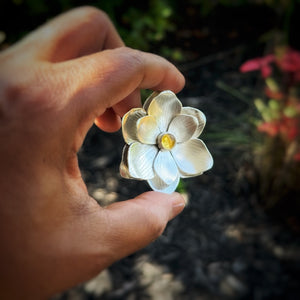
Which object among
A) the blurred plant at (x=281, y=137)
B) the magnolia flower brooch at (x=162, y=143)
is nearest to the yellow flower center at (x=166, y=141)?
the magnolia flower brooch at (x=162, y=143)

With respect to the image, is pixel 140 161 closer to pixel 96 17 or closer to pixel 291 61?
pixel 96 17

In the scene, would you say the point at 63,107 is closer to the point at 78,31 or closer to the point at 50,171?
the point at 50,171

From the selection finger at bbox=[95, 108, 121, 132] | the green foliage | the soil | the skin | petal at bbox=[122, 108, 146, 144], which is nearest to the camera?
the skin

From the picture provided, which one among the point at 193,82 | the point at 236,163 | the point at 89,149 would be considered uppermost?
the point at 89,149

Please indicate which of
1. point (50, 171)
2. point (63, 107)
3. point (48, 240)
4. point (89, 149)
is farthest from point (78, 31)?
point (89, 149)

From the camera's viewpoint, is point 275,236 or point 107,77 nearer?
point 107,77

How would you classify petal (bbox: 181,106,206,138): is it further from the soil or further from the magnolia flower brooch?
the soil

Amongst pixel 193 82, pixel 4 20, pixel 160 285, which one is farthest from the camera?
pixel 193 82

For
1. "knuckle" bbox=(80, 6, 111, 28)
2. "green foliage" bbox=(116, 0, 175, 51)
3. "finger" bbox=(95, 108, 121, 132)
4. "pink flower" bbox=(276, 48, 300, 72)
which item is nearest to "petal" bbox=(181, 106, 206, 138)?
→ "finger" bbox=(95, 108, 121, 132)
